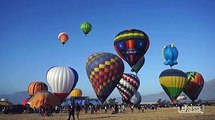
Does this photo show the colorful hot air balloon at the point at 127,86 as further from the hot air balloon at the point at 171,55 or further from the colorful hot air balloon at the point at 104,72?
the colorful hot air balloon at the point at 104,72

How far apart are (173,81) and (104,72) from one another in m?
14.4

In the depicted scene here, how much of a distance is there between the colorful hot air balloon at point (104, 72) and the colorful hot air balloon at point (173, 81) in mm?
11116

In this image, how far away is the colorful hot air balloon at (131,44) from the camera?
161 feet

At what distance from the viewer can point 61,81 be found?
48.2 meters

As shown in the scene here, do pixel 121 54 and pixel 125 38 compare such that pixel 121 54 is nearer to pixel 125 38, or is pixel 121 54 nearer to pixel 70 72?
pixel 125 38

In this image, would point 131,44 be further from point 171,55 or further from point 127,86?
point 171,55

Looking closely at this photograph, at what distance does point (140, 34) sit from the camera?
49.6m

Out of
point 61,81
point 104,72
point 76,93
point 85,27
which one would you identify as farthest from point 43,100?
point 76,93

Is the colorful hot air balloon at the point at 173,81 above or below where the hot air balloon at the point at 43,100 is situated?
above

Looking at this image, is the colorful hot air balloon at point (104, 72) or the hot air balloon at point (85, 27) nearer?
the colorful hot air balloon at point (104, 72)

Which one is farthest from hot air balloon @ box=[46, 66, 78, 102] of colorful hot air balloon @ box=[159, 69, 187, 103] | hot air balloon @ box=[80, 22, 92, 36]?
colorful hot air balloon @ box=[159, 69, 187, 103]

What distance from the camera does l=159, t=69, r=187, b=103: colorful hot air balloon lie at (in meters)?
53.4

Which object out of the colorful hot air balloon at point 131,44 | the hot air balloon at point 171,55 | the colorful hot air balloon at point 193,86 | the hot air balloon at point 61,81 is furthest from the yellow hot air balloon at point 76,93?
the colorful hot air balloon at point 131,44

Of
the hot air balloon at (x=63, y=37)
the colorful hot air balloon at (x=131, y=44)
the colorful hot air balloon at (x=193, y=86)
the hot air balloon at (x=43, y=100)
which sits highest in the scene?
the hot air balloon at (x=63, y=37)
